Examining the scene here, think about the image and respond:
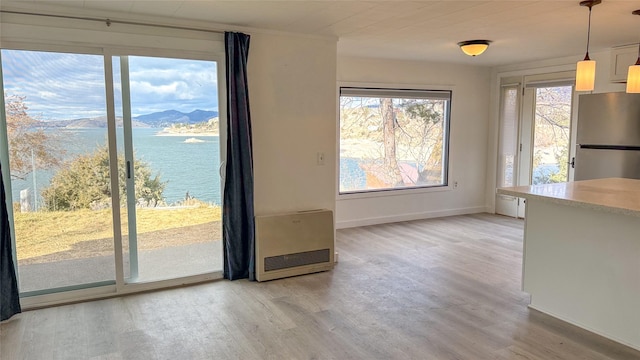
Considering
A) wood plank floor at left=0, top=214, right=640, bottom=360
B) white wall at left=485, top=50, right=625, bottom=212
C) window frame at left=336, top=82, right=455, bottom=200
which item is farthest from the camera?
window frame at left=336, top=82, right=455, bottom=200

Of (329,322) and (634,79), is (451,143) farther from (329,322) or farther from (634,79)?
(329,322)

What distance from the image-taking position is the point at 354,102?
6047mm

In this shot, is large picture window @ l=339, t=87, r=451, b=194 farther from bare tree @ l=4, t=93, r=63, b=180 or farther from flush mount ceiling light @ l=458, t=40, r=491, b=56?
bare tree @ l=4, t=93, r=63, b=180

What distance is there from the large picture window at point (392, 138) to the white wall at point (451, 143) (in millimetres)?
143

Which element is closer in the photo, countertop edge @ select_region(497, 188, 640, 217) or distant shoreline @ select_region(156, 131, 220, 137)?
countertop edge @ select_region(497, 188, 640, 217)

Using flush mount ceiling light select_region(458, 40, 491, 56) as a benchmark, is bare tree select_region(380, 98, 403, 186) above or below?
below

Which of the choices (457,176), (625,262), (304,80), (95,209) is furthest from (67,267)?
(457,176)

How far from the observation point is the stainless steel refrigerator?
461cm

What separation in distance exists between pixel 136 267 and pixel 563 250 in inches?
130

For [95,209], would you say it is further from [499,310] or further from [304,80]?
[499,310]

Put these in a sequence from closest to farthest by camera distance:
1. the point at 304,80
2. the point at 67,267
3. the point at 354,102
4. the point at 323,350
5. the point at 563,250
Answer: the point at 323,350 → the point at 563,250 → the point at 67,267 → the point at 304,80 → the point at 354,102

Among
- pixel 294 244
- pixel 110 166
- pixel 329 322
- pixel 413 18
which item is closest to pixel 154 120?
pixel 110 166

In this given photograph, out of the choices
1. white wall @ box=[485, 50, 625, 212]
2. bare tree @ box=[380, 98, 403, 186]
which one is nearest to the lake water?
bare tree @ box=[380, 98, 403, 186]

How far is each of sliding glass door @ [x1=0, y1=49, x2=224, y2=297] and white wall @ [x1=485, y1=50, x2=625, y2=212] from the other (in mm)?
4480
